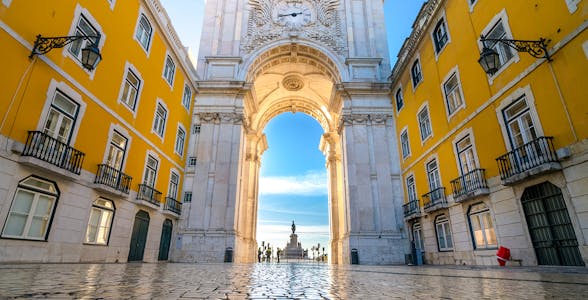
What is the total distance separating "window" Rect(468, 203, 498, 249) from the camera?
10.6 m

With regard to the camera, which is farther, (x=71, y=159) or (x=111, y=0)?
(x=111, y=0)

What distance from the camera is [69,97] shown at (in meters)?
9.60

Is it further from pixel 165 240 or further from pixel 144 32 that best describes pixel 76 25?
pixel 165 240

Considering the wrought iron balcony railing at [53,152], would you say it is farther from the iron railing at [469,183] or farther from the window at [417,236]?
the window at [417,236]

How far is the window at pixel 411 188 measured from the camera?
1715 cm

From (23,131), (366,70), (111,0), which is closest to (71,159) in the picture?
(23,131)

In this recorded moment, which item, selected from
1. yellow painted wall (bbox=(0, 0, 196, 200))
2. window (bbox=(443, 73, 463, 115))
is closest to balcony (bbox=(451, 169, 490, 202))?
window (bbox=(443, 73, 463, 115))

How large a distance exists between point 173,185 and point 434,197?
1481cm

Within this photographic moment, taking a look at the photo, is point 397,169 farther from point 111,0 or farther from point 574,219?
point 111,0

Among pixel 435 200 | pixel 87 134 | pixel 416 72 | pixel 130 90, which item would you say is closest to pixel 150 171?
pixel 130 90

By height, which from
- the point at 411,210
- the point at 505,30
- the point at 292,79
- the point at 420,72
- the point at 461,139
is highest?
the point at 292,79

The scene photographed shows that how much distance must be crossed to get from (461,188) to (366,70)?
12880 mm

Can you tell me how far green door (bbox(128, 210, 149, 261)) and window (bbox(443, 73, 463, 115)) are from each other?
15.5 metres

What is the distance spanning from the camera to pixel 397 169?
19.5 m
